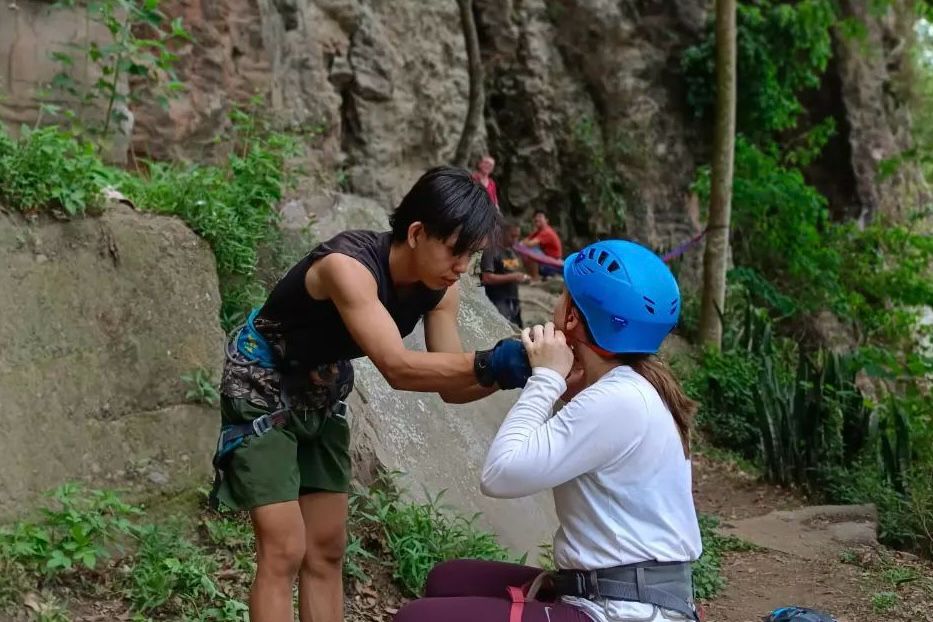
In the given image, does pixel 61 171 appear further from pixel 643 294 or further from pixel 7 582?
pixel 643 294

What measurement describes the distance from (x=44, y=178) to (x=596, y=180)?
35.5ft

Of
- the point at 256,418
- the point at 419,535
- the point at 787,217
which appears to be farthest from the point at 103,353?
the point at 787,217

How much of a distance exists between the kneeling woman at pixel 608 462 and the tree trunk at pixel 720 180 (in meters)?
8.18

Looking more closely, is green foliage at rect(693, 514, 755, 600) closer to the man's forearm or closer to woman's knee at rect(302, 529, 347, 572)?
woman's knee at rect(302, 529, 347, 572)

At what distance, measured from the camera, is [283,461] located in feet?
8.73

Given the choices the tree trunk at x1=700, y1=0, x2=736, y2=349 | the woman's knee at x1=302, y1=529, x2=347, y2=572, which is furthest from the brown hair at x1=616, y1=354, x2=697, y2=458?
the tree trunk at x1=700, y1=0, x2=736, y2=349

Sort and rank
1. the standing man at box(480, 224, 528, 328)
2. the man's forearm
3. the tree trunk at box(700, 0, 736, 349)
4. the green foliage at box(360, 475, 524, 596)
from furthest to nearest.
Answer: the tree trunk at box(700, 0, 736, 349) → the standing man at box(480, 224, 528, 328) → the green foliage at box(360, 475, 524, 596) → the man's forearm

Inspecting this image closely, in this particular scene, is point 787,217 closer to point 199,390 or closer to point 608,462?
point 199,390

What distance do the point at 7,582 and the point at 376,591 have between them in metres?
1.37

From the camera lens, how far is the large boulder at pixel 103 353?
12.1ft

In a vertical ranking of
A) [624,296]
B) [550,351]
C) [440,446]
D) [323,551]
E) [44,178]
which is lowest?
[440,446]

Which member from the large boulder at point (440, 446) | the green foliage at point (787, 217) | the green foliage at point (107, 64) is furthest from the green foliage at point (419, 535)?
the green foliage at point (787, 217)

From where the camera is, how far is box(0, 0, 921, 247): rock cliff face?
7.30 metres

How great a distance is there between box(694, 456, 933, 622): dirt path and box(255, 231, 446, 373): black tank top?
229cm
